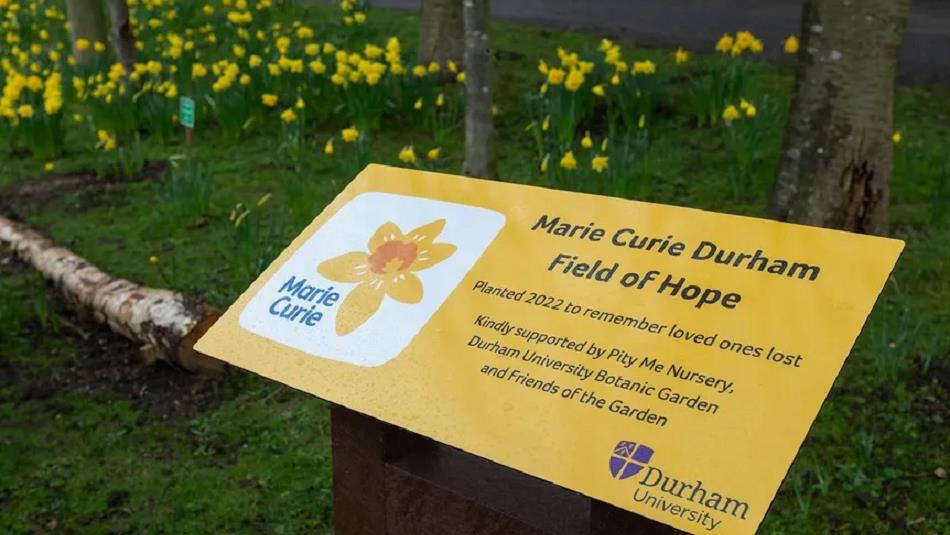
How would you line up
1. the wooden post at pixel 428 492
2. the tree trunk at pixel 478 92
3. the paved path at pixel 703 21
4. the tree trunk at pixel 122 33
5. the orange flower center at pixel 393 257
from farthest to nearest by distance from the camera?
the paved path at pixel 703 21, the tree trunk at pixel 122 33, the tree trunk at pixel 478 92, the orange flower center at pixel 393 257, the wooden post at pixel 428 492

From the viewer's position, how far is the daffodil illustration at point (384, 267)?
164cm

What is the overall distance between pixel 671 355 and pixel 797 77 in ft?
8.74

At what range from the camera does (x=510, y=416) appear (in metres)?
1.35

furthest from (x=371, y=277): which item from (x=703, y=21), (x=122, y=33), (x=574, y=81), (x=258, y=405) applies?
(x=703, y=21)

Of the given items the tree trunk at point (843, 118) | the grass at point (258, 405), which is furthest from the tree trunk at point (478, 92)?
the tree trunk at point (843, 118)

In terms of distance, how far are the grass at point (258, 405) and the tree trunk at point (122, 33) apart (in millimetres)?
1401

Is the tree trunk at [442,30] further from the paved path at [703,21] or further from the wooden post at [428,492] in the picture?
the wooden post at [428,492]

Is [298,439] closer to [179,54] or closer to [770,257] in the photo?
[770,257]

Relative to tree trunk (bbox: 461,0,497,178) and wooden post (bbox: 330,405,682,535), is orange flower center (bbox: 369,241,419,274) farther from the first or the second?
tree trunk (bbox: 461,0,497,178)

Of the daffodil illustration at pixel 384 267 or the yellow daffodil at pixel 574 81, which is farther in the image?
the yellow daffodil at pixel 574 81

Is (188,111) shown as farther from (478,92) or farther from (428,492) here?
(428,492)

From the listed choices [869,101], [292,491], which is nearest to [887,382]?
[869,101]

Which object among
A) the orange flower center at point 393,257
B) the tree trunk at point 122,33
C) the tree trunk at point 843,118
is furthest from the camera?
the tree trunk at point 122,33

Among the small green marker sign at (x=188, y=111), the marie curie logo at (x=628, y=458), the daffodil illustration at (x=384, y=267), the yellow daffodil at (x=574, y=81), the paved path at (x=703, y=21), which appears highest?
the daffodil illustration at (x=384, y=267)
